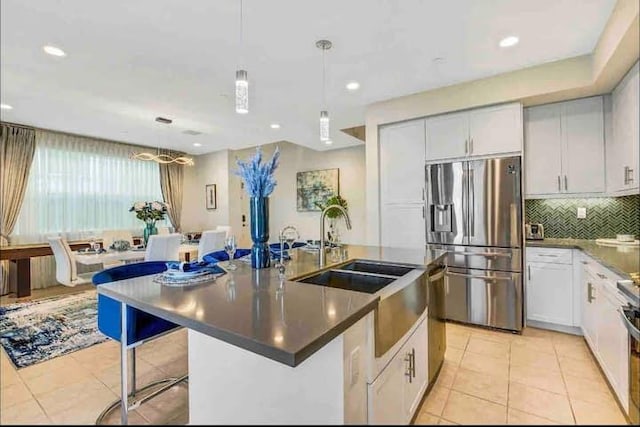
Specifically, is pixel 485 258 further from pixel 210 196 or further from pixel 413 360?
pixel 210 196

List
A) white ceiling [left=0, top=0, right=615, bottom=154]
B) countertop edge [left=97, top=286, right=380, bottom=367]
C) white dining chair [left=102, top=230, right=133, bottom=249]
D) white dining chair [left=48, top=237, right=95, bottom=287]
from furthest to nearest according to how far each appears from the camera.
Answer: white dining chair [left=102, top=230, right=133, bottom=249] < white dining chair [left=48, top=237, right=95, bottom=287] < white ceiling [left=0, top=0, right=615, bottom=154] < countertop edge [left=97, top=286, right=380, bottom=367]

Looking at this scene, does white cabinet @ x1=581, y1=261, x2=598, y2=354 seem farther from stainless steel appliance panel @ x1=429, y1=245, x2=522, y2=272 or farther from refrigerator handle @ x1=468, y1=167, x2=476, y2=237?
refrigerator handle @ x1=468, y1=167, x2=476, y2=237

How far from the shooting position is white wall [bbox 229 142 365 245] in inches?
253

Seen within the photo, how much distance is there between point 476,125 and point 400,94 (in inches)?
35.2

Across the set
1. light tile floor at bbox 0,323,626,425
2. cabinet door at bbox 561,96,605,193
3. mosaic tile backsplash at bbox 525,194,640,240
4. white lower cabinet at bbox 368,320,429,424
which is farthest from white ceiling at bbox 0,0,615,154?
light tile floor at bbox 0,323,626,425

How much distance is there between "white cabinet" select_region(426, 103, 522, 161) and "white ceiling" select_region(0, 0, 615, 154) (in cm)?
38

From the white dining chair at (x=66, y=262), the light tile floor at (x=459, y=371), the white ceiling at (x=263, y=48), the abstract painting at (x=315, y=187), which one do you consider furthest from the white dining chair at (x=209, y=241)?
the abstract painting at (x=315, y=187)

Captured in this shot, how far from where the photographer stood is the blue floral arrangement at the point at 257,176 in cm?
174

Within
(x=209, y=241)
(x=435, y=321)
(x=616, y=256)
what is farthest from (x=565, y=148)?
(x=209, y=241)

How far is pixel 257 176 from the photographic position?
5.72ft

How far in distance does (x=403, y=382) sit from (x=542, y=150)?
2904mm

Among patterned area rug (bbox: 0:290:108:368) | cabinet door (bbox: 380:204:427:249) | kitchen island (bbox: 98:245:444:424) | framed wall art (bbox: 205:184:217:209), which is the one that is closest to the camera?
kitchen island (bbox: 98:245:444:424)

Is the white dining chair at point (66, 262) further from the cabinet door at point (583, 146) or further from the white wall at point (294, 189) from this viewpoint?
the cabinet door at point (583, 146)

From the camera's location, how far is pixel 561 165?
3.06m
